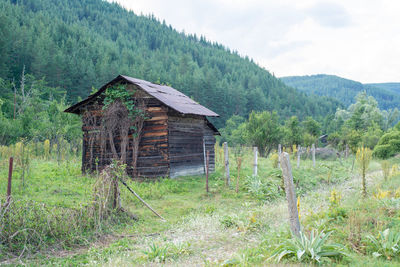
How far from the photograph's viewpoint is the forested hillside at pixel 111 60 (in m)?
47.5

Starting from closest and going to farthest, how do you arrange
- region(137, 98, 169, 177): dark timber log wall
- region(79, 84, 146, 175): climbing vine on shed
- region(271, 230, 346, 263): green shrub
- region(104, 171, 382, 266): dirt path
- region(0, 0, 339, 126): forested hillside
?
region(271, 230, 346, 263): green shrub < region(104, 171, 382, 266): dirt path < region(137, 98, 169, 177): dark timber log wall < region(79, 84, 146, 175): climbing vine on shed < region(0, 0, 339, 126): forested hillside

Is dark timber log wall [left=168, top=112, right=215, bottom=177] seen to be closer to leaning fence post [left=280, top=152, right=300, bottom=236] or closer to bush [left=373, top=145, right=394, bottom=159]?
leaning fence post [left=280, top=152, right=300, bottom=236]

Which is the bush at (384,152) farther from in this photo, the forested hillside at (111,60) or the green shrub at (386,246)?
the green shrub at (386,246)

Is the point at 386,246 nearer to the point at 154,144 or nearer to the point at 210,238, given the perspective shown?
the point at 210,238

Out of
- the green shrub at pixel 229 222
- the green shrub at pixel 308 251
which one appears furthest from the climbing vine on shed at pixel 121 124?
the green shrub at pixel 308 251

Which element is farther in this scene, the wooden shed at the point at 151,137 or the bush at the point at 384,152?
the bush at the point at 384,152

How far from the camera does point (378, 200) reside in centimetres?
776

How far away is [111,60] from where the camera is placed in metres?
77.4

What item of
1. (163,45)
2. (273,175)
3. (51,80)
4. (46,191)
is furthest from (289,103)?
(46,191)

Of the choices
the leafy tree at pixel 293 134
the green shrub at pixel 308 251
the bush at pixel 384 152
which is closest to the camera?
the green shrub at pixel 308 251

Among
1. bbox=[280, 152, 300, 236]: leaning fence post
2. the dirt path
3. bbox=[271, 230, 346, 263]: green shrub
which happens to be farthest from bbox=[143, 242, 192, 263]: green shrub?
bbox=[280, 152, 300, 236]: leaning fence post

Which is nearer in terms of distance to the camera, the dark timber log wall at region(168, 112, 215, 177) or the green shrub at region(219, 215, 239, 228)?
the green shrub at region(219, 215, 239, 228)

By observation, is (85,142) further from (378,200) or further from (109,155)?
(378,200)

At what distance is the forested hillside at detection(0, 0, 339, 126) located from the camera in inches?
1870
